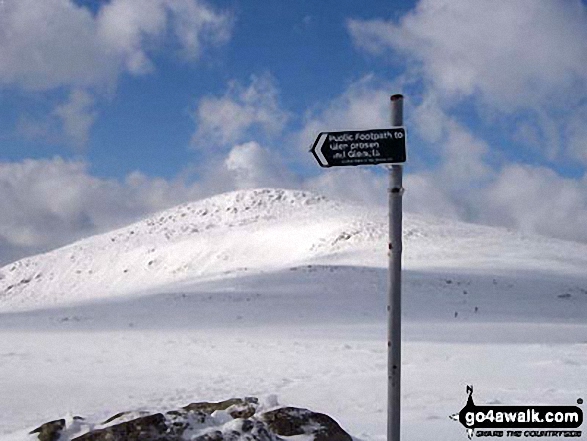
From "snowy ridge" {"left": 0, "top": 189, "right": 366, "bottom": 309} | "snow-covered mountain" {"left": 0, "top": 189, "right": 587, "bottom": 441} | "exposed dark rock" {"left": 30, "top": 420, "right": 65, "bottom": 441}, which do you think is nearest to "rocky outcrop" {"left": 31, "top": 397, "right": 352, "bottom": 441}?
"exposed dark rock" {"left": 30, "top": 420, "right": 65, "bottom": 441}

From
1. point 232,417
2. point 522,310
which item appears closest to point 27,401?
point 232,417

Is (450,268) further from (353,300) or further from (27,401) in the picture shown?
(27,401)

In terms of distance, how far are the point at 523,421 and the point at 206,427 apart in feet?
10.6

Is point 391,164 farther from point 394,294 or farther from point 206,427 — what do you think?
point 206,427

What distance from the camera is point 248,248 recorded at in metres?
66.2

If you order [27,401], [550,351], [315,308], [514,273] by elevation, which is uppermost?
[514,273]

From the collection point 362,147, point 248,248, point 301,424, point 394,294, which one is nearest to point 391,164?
point 362,147

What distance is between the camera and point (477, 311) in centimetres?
2462

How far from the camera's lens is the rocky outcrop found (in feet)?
17.7

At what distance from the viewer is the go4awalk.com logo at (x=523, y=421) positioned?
6.11 m

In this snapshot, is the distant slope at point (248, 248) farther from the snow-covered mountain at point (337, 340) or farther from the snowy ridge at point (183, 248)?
the snow-covered mountain at point (337, 340)

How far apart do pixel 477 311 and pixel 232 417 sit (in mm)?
20158

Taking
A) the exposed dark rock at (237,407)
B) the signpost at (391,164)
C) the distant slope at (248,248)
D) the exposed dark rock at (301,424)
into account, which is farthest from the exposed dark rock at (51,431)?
the distant slope at (248,248)

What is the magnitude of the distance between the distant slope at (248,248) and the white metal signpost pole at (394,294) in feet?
111
